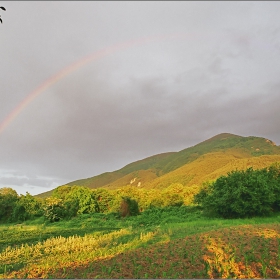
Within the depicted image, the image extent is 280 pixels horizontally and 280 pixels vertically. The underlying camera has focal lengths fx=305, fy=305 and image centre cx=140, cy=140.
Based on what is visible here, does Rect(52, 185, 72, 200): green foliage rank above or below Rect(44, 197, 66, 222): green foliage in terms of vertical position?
above

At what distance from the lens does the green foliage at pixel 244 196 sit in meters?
35.1

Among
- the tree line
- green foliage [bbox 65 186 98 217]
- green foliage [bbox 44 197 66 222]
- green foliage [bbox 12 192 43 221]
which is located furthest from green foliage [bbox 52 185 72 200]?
green foliage [bbox 44 197 66 222]

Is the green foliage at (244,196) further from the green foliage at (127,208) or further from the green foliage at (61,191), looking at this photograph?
the green foliage at (61,191)

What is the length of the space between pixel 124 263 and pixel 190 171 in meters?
156

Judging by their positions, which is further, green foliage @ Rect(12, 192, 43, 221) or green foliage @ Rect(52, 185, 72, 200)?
green foliage @ Rect(52, 185, 72, 200)

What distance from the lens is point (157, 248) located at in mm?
16234

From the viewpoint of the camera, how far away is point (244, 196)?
36.0 m

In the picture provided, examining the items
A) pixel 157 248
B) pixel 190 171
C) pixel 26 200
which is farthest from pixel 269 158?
pixel 157 248

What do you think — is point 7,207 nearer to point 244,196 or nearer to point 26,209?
point 26,209

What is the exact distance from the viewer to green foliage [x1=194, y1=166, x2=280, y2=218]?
3509 centimetres

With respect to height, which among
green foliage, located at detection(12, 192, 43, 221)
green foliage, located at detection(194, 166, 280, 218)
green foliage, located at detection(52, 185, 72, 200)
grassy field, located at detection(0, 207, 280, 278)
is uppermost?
green foliage, located at detection(52, 185, 72, 200)

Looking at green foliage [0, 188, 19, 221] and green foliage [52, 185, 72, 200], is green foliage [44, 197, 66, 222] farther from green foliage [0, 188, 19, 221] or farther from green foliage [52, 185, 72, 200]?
green foliage [52, 185, 72, 200]

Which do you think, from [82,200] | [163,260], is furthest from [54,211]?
[163,260]

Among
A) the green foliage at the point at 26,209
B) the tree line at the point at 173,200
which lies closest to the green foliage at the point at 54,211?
the tree line at the point at 173,200
